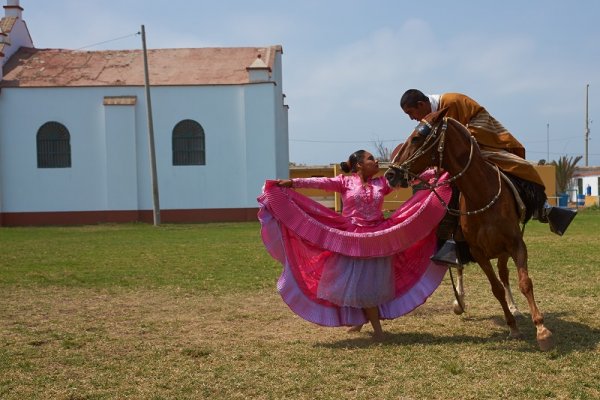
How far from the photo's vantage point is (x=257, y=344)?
693cm

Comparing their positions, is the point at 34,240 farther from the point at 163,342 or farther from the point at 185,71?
the point at 163,342

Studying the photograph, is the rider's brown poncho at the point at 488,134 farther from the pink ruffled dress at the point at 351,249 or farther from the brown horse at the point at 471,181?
the pink ruffled dress at the point at 351,249

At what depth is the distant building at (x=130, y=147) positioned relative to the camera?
117ft

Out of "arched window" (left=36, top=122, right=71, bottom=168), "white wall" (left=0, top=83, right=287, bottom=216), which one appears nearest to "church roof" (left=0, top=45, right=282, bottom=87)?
"white wall" (left=0, top=83, right=287, bottom=216)

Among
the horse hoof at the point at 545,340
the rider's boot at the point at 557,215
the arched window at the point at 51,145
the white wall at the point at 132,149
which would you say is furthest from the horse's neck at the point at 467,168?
the arched window at the point at 51,145

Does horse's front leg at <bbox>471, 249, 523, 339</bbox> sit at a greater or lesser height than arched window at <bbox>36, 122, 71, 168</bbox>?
lesser

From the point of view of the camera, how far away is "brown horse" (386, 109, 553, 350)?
6406 mm

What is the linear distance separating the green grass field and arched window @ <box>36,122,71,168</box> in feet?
79.2

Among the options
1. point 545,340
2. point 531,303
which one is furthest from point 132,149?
point 545,340

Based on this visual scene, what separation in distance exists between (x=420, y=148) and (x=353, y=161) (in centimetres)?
102

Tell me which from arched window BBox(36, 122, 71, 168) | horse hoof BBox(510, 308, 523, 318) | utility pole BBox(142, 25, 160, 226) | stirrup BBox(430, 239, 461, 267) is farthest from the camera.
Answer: arched window BBox(36, 122, 71, 168)

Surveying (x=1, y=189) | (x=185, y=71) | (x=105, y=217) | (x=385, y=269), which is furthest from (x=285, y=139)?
(x=385, y=269)

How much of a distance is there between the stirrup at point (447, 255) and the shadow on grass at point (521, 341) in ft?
2.34

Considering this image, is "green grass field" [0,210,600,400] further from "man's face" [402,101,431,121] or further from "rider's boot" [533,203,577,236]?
"man's face" [402,101,431,121]
